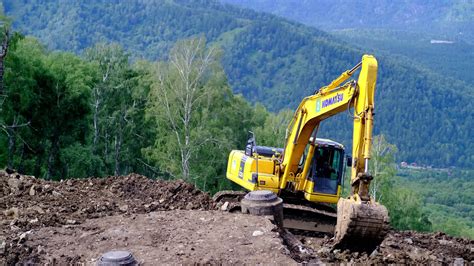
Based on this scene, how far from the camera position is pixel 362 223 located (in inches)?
490

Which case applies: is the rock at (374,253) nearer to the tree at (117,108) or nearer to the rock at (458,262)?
the rock at (458,262)

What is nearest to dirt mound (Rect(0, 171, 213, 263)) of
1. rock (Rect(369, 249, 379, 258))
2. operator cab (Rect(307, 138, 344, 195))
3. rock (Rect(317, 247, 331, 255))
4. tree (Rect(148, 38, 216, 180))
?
operator cab (Rect(307, 138, 344, 195))

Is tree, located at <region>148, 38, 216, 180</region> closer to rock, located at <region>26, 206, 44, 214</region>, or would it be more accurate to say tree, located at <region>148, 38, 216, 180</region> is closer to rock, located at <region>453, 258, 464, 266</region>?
rock, located at <region>26, 206, 44, 214</region>

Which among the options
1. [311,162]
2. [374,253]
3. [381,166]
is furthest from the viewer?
[381,166]

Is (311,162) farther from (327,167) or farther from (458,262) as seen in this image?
(458,262)

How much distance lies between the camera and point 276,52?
538ft

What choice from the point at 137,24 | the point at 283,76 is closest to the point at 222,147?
the point at 283,76

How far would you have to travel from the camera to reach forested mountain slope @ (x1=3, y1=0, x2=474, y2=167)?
433 feet

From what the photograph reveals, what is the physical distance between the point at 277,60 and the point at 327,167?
146063 mm

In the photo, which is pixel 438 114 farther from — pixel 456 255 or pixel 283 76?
pixel 456 255

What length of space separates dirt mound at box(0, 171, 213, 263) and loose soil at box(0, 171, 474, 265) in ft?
0.06

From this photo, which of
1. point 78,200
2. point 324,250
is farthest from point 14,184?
point 324,250

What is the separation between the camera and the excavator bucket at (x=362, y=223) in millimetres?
12375

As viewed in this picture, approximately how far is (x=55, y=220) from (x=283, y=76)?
140198mm
